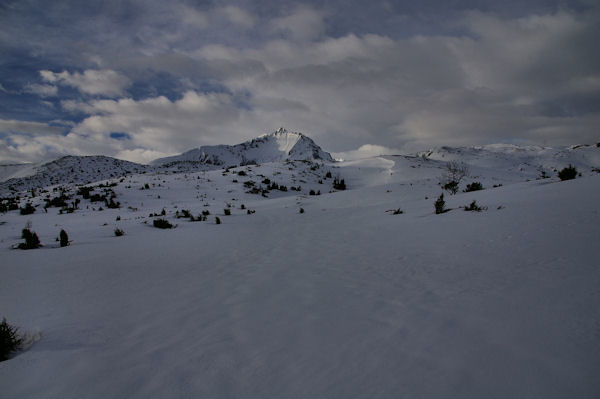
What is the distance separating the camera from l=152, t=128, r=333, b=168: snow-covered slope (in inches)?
4316

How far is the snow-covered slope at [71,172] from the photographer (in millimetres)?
36509

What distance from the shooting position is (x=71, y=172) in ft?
132

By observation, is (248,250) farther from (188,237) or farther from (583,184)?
(583,184)

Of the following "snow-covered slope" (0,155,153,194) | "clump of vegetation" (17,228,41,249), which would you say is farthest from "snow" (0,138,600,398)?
"snow-covered slope" (0,155,153,194)

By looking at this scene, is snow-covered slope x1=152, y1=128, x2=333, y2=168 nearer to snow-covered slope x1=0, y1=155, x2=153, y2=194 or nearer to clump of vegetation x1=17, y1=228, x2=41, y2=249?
snow-covered slope x1=0, y1=155, x2=153, y2=194

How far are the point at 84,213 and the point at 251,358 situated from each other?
41.5 feet

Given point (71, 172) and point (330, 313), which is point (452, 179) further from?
point (71, 172)

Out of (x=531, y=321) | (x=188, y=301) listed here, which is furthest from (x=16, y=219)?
(x=531, y=321)

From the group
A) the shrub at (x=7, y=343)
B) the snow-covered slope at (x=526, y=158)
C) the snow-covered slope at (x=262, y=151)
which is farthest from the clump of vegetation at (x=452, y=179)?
the snow-covered slope at (x=262, y=151)

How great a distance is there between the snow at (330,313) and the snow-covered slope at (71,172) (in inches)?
1567

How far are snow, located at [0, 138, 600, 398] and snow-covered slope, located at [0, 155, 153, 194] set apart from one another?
39.8 meters

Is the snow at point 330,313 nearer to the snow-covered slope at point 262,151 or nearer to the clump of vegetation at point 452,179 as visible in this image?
the clump of vegetation at point 452,179

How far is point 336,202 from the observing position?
39.4 ft

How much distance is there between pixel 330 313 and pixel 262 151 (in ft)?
435
